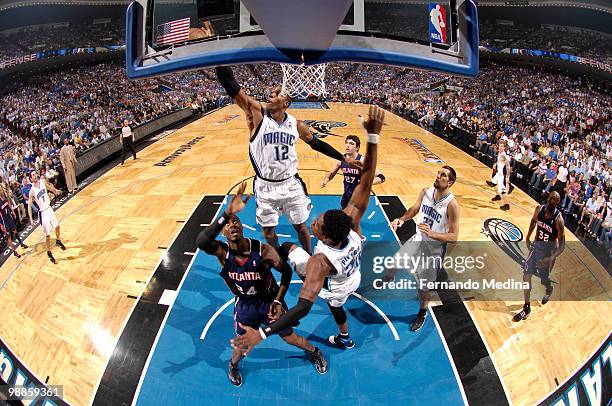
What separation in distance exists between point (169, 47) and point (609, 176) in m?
10.9

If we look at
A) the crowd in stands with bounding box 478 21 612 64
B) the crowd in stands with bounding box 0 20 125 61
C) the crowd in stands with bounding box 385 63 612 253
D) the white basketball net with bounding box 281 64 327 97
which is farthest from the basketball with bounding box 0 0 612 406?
the crowd in stands with bounding box 0 20 125 61

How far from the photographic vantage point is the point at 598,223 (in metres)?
7.70

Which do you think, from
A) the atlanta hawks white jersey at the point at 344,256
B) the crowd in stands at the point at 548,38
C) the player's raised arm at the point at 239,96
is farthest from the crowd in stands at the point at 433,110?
the player's raised arm at the point at 239,96

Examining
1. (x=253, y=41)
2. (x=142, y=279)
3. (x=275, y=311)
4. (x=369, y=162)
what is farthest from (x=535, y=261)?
(x=142, y=279)

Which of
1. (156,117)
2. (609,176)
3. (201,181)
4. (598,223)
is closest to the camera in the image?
(598,223)

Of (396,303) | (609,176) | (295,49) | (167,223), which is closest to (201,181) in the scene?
(167,223)

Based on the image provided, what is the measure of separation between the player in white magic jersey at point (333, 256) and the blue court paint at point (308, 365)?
1.01 meters

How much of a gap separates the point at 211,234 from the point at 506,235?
21.7ft

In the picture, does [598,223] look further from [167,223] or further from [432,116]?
[432,116]

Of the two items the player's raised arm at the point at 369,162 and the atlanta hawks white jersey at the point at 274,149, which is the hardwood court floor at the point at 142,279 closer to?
the player's raised arm at the point at 369,162

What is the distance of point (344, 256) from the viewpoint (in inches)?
137

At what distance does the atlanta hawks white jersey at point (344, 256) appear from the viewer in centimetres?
340

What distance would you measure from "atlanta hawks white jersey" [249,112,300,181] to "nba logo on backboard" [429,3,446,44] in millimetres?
1911

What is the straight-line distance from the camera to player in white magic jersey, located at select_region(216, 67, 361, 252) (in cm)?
459
